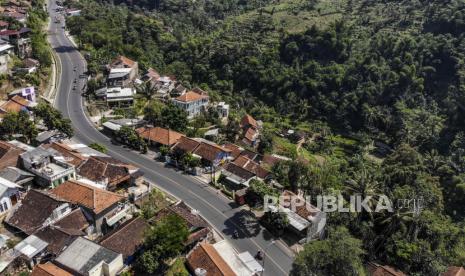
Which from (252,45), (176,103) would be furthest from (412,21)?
(176,103)

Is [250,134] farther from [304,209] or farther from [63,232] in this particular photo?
[63,232]

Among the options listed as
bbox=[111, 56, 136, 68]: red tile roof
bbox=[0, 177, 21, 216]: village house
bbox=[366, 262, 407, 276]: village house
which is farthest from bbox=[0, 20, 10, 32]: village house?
bbox=[366, 262, 407, 276]: village house

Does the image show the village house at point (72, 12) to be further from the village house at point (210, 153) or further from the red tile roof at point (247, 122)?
the village house at point (210, 153)

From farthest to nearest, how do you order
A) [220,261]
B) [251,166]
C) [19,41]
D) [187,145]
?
[19,41] < [187,145] < [251,166] < [220,261]

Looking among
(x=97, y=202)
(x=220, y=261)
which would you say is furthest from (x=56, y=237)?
(x=220, y=261)

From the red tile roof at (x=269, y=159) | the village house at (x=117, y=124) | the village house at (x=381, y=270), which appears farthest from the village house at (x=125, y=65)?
the village house at (x=381, y=270)
